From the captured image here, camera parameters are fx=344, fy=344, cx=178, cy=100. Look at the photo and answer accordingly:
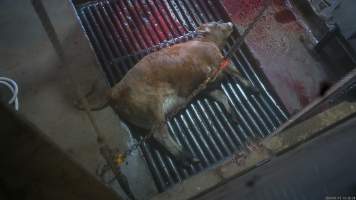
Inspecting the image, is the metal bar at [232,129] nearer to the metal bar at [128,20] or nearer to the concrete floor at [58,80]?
the concrete floor at [58,80]

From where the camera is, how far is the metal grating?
5961mm

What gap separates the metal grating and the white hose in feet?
5.38

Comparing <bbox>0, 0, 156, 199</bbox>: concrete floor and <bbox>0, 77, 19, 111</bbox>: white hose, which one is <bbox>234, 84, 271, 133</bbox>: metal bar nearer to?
<bbox>0, 0, 156, 199</bbox>: concrete floor

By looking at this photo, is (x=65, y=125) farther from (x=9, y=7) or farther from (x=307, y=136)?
(x=307, y=136)

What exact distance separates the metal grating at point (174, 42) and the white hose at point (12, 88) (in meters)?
1.64

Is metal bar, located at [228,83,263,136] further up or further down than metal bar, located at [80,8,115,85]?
further down

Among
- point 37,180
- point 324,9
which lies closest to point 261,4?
point 324,9

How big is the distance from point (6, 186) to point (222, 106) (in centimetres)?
436

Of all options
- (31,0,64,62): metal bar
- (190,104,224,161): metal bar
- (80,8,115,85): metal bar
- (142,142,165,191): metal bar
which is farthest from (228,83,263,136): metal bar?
(31,0,64,62): metal bar

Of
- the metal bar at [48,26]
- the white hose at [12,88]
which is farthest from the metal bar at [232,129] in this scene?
the white hose at [12,88]

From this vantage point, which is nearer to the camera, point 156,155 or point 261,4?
point 156,155

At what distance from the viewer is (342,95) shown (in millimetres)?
4602

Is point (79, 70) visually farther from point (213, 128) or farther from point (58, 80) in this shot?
point (213, 128)

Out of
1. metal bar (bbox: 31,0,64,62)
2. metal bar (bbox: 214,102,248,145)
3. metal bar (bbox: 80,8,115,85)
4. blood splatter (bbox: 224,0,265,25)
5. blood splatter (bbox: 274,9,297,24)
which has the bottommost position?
metal bar (bbox: 214,102,248,145)
